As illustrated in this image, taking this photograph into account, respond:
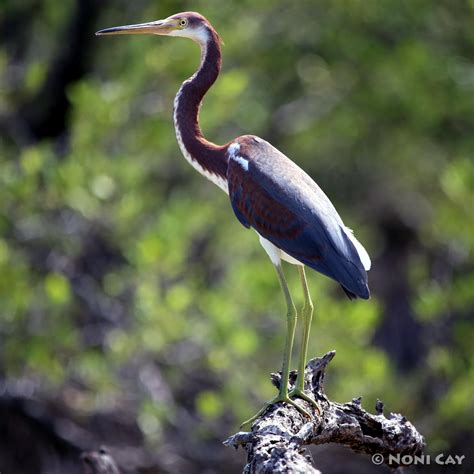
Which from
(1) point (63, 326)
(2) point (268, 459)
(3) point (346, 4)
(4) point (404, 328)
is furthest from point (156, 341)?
(4) point (404, 328)

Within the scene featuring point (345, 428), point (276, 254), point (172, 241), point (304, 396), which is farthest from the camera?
point (172, 241)

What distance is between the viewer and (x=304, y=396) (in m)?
4.25

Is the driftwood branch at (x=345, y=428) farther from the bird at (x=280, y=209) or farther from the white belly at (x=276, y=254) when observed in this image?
the white belly at (x=276, y=254)

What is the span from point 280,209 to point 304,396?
0.76m

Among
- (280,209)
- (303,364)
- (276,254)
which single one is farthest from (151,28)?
(303,364)

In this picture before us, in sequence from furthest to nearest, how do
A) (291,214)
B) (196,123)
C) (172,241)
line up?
(172,241) < (196,123) < (291,214)

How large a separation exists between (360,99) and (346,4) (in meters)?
1.01

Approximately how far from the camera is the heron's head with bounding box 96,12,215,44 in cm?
484

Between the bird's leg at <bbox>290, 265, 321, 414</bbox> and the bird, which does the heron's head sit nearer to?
the bird

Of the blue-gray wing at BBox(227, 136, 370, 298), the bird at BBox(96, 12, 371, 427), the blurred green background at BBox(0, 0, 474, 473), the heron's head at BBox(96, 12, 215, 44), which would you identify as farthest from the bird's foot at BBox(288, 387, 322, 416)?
the blurred green background at BBox(0, 0, 474, 473)

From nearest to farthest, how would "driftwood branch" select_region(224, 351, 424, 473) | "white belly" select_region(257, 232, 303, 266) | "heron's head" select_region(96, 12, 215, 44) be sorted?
1. "driftwood branch" select_region(224, 351, 424, 473)
2. "white belly" select_region(257, 232, 303, 266)
3. "heron's head" select_region(96, 12, 215, 44)

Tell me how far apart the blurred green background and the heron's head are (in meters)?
2.04

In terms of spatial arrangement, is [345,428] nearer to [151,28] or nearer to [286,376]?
[286,376]

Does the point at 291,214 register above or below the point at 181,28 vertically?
below
